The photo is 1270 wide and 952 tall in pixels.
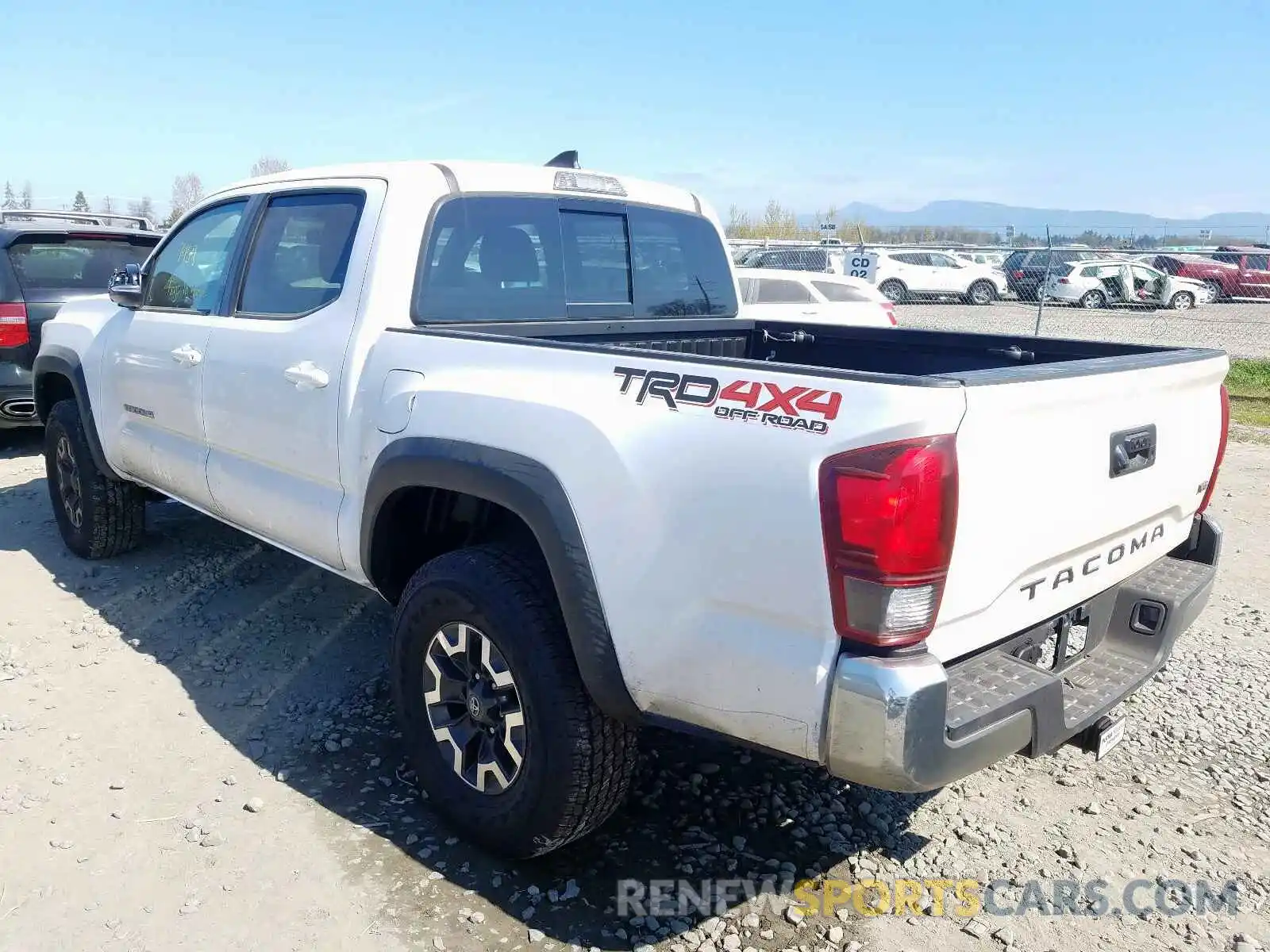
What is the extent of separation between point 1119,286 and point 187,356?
79.0 ft

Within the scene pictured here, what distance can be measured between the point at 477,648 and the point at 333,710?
1.24m

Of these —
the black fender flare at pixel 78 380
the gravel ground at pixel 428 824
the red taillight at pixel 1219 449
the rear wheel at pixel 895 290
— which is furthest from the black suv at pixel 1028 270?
the black fender flare at pixel 78 380

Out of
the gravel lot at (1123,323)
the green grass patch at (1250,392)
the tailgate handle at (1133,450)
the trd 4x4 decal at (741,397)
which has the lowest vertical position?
the gravel lot at (1123,323)

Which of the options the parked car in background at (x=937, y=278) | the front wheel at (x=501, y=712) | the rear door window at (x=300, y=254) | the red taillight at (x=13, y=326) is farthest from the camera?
the parked car in background at (x=937, y=278)

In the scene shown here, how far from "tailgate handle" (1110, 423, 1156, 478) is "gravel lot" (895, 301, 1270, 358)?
570 inches

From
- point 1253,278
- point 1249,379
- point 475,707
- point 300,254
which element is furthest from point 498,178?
point 1253,278

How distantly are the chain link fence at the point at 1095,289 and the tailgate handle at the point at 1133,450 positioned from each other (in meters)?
15.2

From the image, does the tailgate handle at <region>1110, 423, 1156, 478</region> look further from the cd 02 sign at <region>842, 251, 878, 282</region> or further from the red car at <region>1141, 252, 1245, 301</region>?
the red car at <region>1141, 252, 1245, 301</region>

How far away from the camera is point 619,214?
4012 mm

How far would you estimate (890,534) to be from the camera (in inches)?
78.1

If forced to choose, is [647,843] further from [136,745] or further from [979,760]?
[136,745]

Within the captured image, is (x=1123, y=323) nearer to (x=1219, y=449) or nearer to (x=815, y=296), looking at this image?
(x=815, y=296)

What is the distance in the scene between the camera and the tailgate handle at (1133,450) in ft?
8.00

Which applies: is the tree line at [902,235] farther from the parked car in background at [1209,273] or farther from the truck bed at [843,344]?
the truck bed at [843,344]
